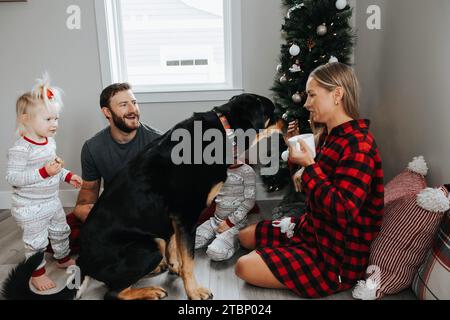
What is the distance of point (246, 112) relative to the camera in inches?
64.1

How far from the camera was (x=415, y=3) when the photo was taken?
2.01 m

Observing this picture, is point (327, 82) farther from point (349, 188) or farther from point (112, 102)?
point (112, 102)

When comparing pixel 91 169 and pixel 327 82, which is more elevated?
pixel 327 82

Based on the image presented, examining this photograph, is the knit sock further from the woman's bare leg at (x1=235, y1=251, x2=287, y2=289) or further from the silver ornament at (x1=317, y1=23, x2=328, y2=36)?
the silver ornament at (x1=317, y1=23, x2=328, y2=36)

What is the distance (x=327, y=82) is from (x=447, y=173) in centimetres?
81

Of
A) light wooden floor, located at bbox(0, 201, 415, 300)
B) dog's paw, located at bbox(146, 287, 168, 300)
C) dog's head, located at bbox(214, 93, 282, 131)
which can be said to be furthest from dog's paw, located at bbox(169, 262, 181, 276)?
dog's head, located at bbox(214, 93, 282, 131)


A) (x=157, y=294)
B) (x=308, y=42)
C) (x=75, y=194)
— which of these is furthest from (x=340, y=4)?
(x=75, y=194)

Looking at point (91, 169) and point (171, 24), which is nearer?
point (91, 169)

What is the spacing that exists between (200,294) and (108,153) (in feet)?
3.68

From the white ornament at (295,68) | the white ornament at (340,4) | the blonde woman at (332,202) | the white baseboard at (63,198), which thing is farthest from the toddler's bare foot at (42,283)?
the white ornament at (340,4)

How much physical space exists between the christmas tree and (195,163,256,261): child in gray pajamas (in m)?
0.49

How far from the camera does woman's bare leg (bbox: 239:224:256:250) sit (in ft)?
6.89

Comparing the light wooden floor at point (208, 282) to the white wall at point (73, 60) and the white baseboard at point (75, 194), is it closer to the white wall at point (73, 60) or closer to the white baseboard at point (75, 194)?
the white baseboard at point (75, 194)
